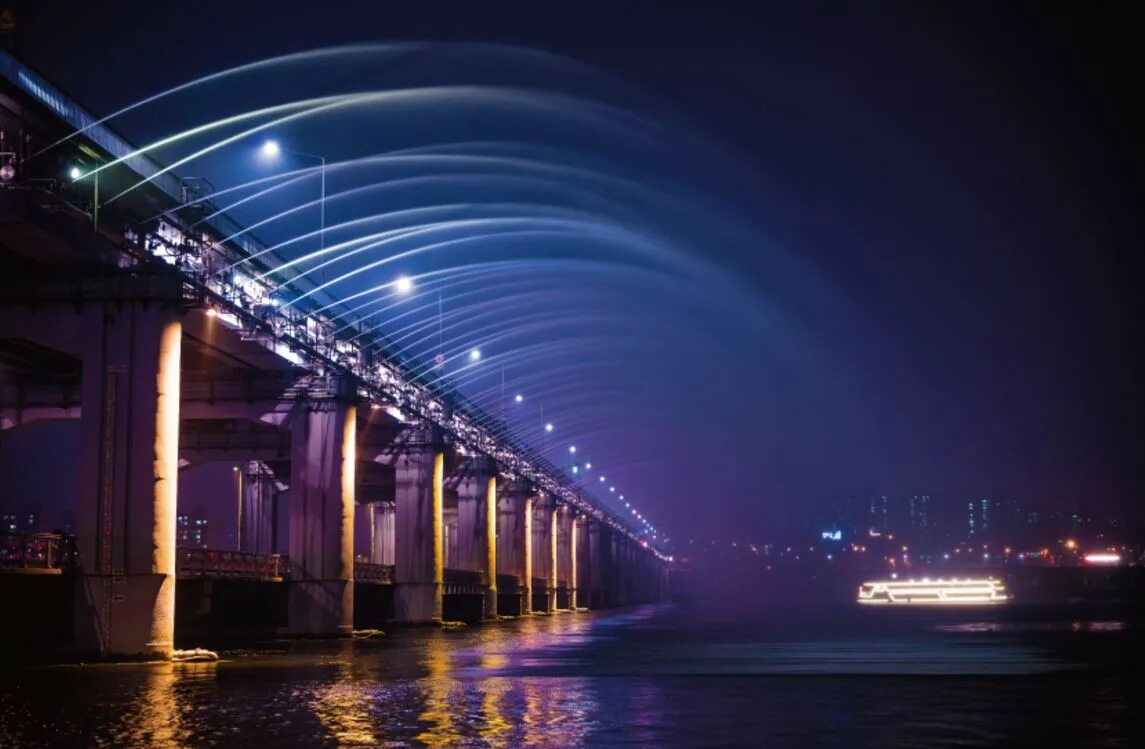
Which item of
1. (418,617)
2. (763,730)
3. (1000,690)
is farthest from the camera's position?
(418,617)

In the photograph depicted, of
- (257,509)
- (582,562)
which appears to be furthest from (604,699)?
(582,562)

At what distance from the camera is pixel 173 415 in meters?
46.2

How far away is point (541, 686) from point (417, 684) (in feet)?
10.4

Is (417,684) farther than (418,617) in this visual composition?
No

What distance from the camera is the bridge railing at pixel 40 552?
43688 mm

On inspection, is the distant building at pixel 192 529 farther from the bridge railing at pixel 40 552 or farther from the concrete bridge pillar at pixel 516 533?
the bridge railing at pixel 40 552

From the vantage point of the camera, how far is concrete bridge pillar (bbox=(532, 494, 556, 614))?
152 m

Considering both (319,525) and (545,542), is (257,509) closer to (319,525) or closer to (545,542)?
(545,542)

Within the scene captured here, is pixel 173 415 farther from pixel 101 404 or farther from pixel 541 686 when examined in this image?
pixel 541 686

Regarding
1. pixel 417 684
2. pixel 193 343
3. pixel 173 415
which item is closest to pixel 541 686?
pixel 417 684

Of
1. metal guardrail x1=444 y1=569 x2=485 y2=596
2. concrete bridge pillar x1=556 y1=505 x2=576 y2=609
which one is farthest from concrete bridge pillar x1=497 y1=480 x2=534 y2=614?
concrete bridge pillar x1=556 y1=505 x2=576 y2=609

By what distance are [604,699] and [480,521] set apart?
8813 centimetres

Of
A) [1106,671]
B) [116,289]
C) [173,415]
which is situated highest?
[116,289]

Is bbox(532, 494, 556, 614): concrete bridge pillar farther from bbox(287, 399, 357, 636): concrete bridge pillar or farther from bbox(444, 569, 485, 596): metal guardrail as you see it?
bbox(287, 399, 357, 636): concrete bridge pillar
